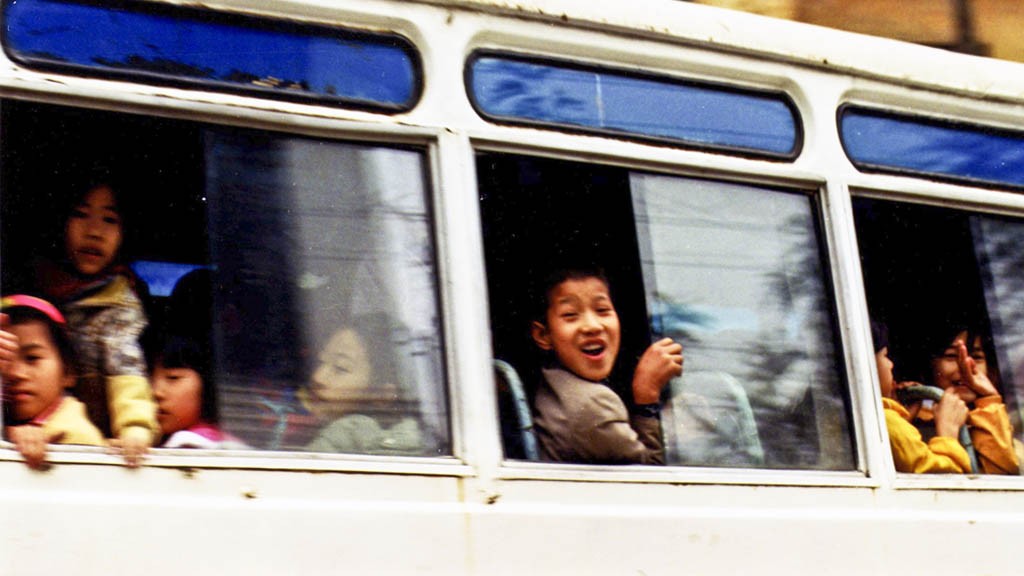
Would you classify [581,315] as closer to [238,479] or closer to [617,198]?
[617,198]

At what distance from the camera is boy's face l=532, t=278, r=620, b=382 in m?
3.85

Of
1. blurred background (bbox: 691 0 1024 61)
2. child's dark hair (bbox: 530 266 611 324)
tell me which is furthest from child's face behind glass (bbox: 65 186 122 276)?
blurred background (bbox: 691 0 1024 61)

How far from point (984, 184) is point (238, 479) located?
8.05 ft

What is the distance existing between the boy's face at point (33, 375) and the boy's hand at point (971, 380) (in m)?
2.52

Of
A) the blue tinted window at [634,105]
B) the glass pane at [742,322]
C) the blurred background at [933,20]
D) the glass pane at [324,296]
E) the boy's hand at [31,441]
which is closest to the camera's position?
the boy's hand at [31,441]

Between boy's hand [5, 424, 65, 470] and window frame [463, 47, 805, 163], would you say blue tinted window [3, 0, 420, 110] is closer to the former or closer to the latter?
window frame [463, 47, 805, 163]

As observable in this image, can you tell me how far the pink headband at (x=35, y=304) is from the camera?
10.5 ft

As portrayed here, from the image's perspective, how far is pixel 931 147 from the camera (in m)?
4.55

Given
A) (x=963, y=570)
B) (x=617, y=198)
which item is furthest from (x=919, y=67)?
(x=963, y=570)

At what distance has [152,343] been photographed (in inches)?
132

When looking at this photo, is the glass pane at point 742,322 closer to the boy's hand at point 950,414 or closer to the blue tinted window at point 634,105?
the blue tinted window at point 634,105

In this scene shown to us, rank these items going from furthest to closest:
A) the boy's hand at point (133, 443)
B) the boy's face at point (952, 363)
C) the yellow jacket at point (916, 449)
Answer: the boy's face at point (952, 363) < the yellow jacket at point (916, 449) < the boy's hand at point (133, 443)

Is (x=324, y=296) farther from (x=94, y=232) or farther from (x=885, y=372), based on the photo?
(x=885, y=372)

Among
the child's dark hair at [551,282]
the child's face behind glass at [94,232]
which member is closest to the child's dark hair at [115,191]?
the child's face behind glass at [94,232]
